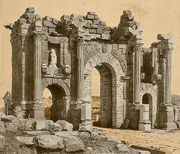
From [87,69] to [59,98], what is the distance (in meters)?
2.27

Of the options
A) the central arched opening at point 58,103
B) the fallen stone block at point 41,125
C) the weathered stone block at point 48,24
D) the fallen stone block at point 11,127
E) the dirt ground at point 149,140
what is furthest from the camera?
the weathered stone block at point 48,24

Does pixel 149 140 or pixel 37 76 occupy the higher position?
pixel 37 76

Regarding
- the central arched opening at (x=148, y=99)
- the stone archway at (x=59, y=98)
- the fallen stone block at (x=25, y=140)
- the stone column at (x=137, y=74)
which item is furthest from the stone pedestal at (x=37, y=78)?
the fallen stone block at (x=25, y=140)

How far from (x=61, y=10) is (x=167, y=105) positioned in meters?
27.8

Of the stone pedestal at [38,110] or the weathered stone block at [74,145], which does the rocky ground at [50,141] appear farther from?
the stone pedestal at [38,110]

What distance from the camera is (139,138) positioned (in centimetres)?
1712

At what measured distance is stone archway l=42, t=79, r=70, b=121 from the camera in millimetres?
19672

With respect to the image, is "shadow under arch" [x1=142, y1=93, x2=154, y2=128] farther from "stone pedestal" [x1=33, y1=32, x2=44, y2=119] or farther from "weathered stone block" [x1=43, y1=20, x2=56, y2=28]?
"stone pedestal" [x1=33, y1=32, x2=44, y2=119]

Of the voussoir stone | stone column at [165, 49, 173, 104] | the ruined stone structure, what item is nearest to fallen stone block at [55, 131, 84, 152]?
the voussoir stone

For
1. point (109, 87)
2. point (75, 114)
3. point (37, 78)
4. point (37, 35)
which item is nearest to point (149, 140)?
point (75, 114)

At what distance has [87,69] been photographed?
20547mm

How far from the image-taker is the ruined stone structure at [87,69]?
62.8 feet

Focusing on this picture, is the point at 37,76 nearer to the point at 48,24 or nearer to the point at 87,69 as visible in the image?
the point at 87,69

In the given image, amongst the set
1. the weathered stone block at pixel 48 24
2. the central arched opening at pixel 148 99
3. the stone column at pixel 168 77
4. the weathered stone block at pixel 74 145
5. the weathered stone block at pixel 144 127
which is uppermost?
the weathered stone block at pixel 48 24
